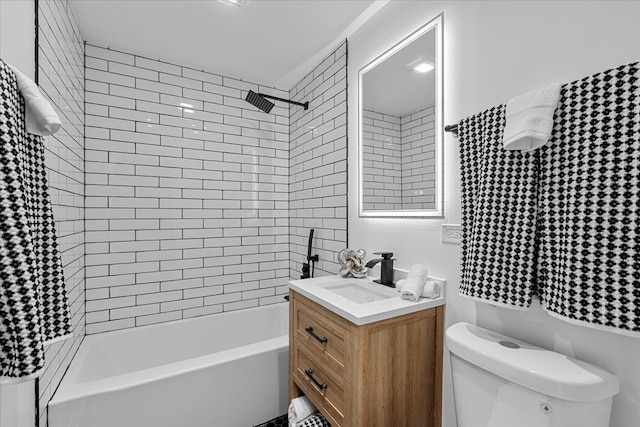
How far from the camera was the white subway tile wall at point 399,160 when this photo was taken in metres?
1.41

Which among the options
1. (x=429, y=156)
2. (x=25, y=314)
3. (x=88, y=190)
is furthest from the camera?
(x=88, y=190)

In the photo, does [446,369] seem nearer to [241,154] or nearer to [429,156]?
[429,156]

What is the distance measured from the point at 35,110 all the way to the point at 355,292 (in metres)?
1.48

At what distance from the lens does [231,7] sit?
5.48 feet

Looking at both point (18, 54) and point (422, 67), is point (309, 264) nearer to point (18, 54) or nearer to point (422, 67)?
point (422, 67)

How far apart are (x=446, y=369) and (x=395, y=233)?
0.67 metres

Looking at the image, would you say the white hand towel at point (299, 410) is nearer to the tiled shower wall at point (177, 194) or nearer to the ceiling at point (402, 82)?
the tiled shower wall at point (177, 194)

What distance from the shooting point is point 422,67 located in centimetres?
143

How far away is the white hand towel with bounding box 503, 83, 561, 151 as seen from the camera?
830 mm

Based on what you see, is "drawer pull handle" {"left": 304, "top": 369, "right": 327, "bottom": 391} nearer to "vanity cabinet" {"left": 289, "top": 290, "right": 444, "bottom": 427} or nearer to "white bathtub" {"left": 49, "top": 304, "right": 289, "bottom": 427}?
"vanity cabinet" {"left": 289, "top": 290, "right": 444, "bottom": 427}

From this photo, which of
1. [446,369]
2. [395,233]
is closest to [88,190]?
[395,233]

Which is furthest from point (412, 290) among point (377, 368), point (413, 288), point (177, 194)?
point (177, 194)

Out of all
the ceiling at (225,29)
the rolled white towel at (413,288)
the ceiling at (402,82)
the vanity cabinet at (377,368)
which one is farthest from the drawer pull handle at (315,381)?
the ceiling at (225,29)

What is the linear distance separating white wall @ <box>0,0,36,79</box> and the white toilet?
1811mm
